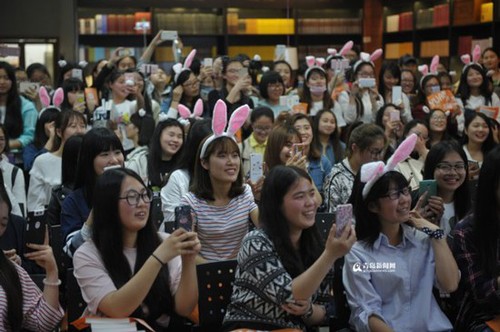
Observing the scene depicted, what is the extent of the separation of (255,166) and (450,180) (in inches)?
41.2

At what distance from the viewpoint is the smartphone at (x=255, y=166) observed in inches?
170

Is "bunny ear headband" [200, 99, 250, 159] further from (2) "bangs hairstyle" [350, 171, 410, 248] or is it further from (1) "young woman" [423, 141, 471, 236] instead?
(1) "young woman" [423, 141, 471, 236]

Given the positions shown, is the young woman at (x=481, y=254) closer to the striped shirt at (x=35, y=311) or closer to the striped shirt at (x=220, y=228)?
the striped shirt at (x=220, y=228)

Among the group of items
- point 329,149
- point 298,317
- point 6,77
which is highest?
point 6,77

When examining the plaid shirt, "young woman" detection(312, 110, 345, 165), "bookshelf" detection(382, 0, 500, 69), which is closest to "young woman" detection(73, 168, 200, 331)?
the plaid shirt

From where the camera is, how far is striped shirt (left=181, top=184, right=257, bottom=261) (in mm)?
3664

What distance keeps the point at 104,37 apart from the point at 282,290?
30.3ft

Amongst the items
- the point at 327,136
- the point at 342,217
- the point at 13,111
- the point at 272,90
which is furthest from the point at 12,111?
the point at 342,217

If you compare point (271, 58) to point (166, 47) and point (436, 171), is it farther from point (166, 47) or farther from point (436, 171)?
point (436, 171)

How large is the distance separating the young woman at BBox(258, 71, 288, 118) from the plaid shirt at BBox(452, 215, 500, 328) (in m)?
3.57

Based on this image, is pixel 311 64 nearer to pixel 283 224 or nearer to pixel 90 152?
pixel 90 152

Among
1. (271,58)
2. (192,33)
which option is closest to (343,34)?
(271,58)

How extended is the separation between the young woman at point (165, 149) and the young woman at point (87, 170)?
110 cm

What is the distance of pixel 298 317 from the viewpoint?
117 inches
